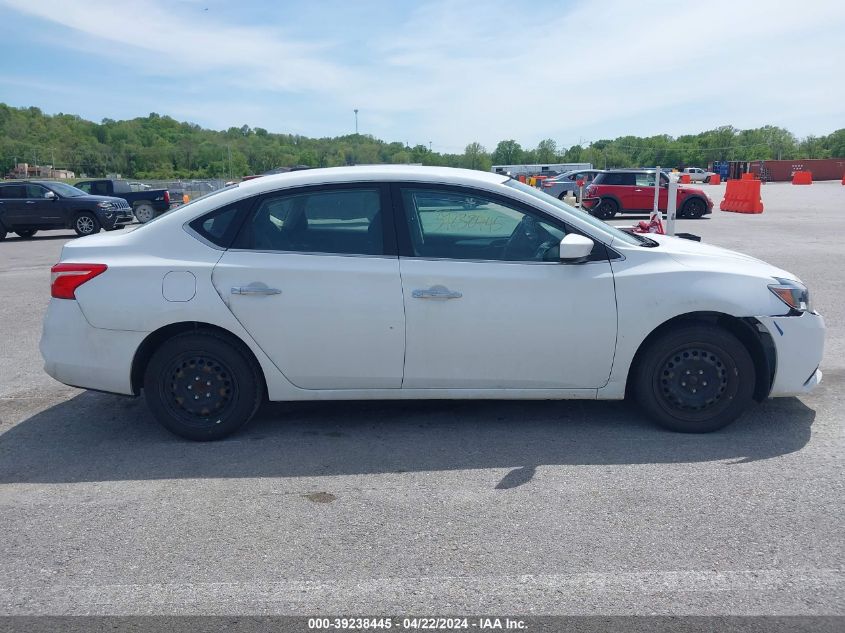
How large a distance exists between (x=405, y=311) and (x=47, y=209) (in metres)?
19.3

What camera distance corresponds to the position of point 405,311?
4.71 meters

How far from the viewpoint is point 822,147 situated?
311ft

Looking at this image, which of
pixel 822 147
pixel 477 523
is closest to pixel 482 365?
pixel 477 523

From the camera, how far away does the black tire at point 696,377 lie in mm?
4770

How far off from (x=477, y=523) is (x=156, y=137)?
5379 centimetres

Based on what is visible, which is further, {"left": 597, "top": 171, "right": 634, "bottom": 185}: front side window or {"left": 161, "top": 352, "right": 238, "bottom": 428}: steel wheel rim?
{"left": 597, "top": 171, "right": 634, "bottom": 185}: front side window

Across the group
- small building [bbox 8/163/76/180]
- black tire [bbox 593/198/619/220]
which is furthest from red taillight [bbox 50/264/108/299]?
small building [bbox 8/163/76/180]

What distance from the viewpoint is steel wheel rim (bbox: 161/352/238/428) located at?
482cm

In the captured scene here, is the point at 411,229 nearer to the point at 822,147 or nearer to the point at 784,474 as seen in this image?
the point at 784,474

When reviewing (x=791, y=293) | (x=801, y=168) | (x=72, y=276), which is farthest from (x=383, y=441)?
(x=801, y=168)

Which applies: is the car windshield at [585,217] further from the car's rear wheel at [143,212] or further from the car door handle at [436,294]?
the car's rear wheel at [143,212]

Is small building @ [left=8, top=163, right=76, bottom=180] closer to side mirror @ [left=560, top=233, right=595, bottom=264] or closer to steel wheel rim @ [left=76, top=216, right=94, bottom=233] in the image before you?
steel wheel rim @ [left=76, top=216, right=94, bottom=233]

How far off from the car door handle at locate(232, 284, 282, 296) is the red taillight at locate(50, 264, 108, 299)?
0.88 metres

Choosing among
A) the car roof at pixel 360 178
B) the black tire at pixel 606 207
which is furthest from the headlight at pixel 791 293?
the black tire at pixel 606 207
